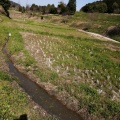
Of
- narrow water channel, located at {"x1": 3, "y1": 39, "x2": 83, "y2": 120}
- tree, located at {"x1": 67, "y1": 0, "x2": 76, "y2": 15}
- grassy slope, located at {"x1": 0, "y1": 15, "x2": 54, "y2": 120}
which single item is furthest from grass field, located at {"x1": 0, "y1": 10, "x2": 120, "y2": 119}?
tree, located at {"x1": 67, "y1": 0, "x2": 76, "y2": 15}

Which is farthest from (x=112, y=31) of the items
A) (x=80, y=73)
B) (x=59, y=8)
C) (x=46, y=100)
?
(x=59, y=8)

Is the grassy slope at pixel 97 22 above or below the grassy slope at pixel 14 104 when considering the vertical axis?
above

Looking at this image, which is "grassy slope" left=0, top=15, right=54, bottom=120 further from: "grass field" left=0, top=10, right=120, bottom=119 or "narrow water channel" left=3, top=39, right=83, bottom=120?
"grass field" left=0, top=10, right=120, bottom=119

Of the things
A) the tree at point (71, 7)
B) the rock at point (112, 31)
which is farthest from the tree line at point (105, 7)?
the rock at point (112, 31)

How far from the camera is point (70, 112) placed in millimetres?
13672

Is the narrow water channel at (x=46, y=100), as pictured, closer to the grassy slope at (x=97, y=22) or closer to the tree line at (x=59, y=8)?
the grassy slope at (x=97, y=22)

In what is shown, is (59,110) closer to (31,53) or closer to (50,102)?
(50,102)

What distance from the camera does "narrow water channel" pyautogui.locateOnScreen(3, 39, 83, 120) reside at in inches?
522

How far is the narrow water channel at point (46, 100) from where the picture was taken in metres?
13.3

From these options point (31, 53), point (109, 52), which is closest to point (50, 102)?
point (31, 53)

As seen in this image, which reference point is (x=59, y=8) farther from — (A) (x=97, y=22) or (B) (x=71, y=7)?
(A) (x=97, y=22)

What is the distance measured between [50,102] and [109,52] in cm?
1624

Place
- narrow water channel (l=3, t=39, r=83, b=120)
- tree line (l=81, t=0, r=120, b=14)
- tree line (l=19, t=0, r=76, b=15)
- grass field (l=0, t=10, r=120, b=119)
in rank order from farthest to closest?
tree line (l=19, t=0, r=76, b=15) → tree line (l=81, t=0, r=120, b=14) → grass field (l=0, t=10, r=120, b=119) → narrow water channel (l=3, t=39, r=83, b=120)

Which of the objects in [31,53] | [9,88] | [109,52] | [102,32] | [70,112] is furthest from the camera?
[102,32]
